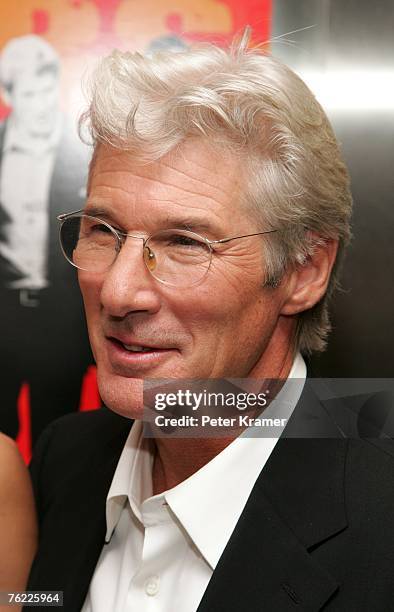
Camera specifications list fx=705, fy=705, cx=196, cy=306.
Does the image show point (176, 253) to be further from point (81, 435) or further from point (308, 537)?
point (81, 435)

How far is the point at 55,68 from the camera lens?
4.90ft

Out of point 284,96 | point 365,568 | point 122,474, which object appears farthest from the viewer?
point 122,474

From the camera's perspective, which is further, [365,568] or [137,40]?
[137,40]

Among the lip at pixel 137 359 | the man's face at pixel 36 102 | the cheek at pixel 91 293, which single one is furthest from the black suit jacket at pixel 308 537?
the man's face at pixel 36 102

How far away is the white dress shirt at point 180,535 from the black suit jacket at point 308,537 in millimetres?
32

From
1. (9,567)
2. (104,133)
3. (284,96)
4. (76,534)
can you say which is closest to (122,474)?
(76,534)

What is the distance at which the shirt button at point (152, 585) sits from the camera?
105 cm

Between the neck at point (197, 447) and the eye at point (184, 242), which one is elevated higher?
the eye at point (184, 242)

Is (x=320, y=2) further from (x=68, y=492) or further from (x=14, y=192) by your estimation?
A: (x=68, y=492)

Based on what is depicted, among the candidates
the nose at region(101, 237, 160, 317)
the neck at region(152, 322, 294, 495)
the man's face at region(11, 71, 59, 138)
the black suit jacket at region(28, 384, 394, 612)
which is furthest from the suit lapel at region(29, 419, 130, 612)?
the man's face at region(11, 71, 59, 138)

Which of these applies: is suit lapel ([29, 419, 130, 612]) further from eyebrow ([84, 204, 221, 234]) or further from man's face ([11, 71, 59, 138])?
man's face ([11, 71, 59, 138])

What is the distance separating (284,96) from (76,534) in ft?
2.63

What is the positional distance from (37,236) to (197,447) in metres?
0.63

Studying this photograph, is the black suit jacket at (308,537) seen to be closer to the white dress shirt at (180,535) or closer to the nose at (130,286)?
the white dress shirt at (180,535)
